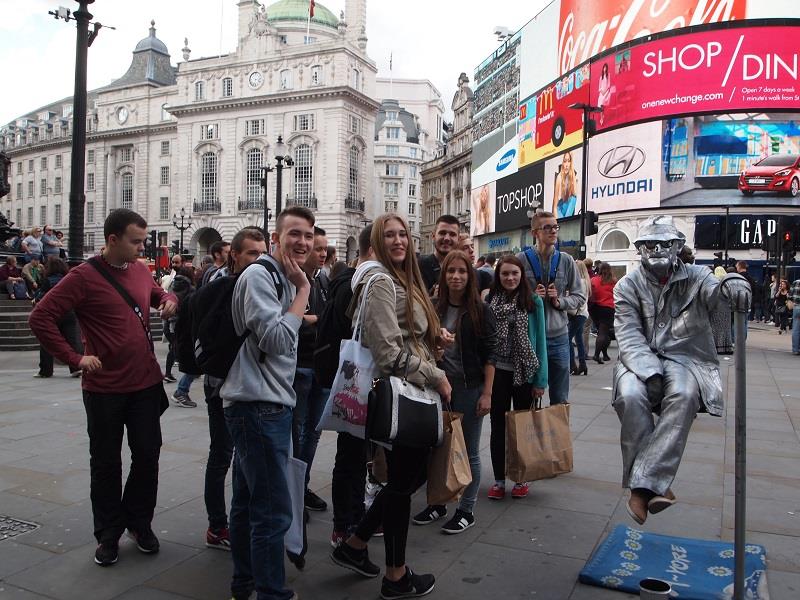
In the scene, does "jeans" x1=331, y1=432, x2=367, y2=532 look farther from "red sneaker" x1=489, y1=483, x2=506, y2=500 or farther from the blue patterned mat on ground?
the blue patterned mat on ground

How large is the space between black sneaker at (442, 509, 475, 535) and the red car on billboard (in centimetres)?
3857

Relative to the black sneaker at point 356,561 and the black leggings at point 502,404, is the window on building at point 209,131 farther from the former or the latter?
the black sneaker at point 356,561

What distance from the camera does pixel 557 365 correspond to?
5805 mm

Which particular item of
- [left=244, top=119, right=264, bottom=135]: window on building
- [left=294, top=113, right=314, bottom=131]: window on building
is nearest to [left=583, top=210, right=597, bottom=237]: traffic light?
[left=294, top=113, right=314, bottom=131]: window on building

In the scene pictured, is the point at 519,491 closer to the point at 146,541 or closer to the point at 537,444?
the point at 537,444

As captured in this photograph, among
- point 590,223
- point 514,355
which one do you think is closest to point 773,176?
point 590,223

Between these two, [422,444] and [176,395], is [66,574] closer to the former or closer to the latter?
[422,444]

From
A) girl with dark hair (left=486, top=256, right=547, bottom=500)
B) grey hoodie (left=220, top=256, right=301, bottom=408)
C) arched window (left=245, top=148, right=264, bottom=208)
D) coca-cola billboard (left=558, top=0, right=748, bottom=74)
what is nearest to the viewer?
grey hoodie (left=220, top=256, right=301, bottom=408)

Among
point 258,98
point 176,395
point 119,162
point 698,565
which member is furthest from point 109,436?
point 119,162

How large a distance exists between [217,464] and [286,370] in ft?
3.75

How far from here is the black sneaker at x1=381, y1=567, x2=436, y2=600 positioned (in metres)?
3.54

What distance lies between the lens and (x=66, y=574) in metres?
3.77

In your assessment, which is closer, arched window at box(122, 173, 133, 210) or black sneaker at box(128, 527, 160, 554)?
black sneaker at box(128, 527, 160, 554)

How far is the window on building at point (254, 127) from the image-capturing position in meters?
66.4
